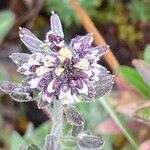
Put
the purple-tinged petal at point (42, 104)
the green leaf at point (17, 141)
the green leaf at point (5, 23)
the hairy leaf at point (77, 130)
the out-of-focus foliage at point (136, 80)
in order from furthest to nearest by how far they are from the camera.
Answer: the green leaf at point (5, 23), the out-of-focus foliage at point (136, 80), the green leaf at point (17, 141), the hairy leaf at point (77, 130), the purple-tinged petal at point (42, 104)

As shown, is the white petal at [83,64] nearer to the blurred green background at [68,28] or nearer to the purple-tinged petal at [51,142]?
the purple-tinged petal at [51,142]

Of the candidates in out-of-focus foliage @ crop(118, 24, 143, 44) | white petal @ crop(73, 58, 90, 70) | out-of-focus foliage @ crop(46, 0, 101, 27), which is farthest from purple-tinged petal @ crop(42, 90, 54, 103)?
out-of-focus foliage @ crop(118, 24, 143, 44)

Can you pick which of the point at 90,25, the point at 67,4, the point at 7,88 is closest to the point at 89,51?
the point at 7,88

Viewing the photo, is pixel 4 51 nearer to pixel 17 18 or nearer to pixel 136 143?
pixel 17 18

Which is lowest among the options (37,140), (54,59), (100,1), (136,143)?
(136,143)

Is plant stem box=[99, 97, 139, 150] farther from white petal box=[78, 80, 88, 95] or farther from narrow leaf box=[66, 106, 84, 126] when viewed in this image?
white petal box=[78, 80, 88, 95]

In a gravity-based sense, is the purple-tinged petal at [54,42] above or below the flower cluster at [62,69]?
above

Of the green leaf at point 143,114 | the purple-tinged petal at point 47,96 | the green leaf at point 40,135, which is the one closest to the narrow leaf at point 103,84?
the purple-tinged petal at point 47,96
